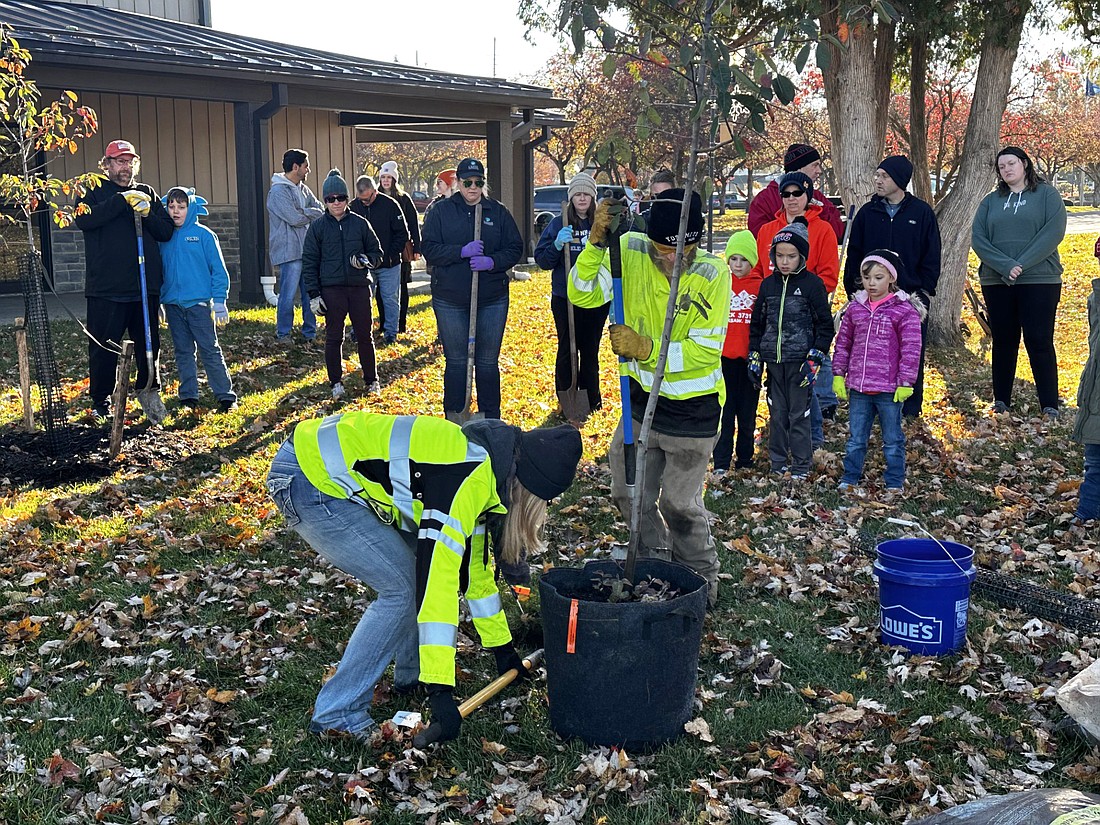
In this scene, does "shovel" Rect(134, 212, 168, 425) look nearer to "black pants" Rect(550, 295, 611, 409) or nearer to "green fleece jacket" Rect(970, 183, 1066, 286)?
"black pants" Rect(550, 295, 611, 409)

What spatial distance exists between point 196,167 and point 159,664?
12.6 m

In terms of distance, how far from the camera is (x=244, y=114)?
14.6m

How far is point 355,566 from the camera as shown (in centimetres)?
418

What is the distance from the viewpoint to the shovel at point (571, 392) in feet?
29.5

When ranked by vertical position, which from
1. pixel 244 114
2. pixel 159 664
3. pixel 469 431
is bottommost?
pixel 159 664

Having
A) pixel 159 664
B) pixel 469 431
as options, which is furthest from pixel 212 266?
pixel 469 431

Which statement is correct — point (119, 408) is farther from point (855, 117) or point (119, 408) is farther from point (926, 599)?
point (855, 117)

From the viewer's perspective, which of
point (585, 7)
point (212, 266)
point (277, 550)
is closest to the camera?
point (585, 7)

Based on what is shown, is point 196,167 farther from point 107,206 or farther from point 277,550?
point 277,550

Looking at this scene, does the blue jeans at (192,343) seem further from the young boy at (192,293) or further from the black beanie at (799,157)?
the black beanie at (799,157)

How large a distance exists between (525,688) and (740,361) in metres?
3.77

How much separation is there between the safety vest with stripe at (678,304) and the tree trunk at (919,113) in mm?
8977

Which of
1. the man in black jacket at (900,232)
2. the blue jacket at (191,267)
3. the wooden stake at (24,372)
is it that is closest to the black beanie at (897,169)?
the man in black jacket at (900,232)

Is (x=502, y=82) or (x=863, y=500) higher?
(x=502, y=82)
